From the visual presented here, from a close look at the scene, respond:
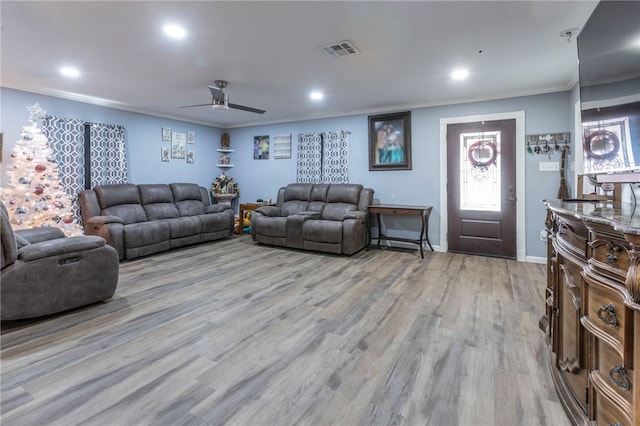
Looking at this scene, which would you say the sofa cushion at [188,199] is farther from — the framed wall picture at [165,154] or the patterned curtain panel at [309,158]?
the patterned curtain panel at [309,158]

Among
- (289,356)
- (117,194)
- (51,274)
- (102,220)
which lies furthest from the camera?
(117,194)

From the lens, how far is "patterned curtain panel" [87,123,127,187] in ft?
16.9

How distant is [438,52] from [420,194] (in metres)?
2.59

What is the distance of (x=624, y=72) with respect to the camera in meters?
1.56

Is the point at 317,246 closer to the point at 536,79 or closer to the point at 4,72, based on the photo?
the point at 536,79

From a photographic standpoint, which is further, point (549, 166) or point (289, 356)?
point (549, 166)

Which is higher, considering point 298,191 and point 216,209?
point 298,191

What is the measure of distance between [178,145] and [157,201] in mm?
1446

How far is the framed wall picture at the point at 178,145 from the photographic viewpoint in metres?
6.37

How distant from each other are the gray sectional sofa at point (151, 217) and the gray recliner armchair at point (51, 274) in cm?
173

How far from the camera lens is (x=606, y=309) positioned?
3.57 feet

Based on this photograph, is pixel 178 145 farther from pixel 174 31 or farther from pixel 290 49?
pixel 290 49

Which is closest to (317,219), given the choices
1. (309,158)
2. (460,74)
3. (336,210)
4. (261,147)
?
(336,210)

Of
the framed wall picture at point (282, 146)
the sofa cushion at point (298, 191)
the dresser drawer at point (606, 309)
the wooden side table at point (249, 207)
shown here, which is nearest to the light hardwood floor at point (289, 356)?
the dresser drawer at point (606, 309)
